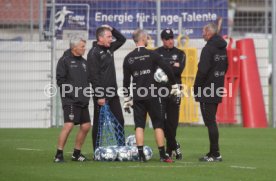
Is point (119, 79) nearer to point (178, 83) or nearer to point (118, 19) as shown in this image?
point (118, 19)

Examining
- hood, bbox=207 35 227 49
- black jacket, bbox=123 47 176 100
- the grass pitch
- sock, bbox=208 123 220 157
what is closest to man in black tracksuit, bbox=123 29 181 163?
black jacket, bbox=123 47 176 100

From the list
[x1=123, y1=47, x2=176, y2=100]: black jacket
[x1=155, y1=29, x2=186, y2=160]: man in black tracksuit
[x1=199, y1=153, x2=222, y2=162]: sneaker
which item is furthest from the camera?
[x1=155, y1=29, x2=186, y2=160]: man in black tracksuit

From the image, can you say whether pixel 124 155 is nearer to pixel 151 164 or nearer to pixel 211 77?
pixel 151 164

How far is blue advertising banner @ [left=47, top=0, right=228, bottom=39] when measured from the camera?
74.7 feet

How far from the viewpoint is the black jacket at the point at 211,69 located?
13445 millimetres

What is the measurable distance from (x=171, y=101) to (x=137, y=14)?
897 centimetres

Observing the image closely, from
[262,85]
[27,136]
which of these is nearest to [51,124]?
[27,136]

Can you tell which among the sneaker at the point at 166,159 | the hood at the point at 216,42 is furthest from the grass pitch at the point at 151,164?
the hood at the point at 216,42

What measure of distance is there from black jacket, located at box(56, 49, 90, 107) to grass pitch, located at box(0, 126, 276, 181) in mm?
962

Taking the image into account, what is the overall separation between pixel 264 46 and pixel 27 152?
9696 mm

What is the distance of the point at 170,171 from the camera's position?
38.5 ft

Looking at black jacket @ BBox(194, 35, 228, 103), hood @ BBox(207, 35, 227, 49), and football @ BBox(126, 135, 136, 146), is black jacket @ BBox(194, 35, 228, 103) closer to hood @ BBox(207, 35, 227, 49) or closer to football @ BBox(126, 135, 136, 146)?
hood @ BBox(207, 35, 227, 49)

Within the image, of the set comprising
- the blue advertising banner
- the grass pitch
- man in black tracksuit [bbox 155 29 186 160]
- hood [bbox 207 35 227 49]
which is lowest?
the grass pitch

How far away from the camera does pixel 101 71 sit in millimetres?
13992
